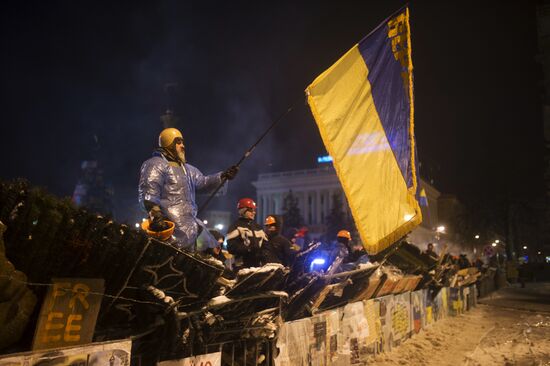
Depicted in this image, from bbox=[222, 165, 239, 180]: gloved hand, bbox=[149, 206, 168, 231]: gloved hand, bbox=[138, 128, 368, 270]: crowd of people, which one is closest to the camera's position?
bbox=[149, 206, 168, 231]: gloved hand

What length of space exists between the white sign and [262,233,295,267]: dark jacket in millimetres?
1760

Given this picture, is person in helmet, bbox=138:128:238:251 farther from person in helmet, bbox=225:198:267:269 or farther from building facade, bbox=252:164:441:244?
building facade, bbox=252:164:441:244

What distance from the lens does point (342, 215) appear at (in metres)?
61.3

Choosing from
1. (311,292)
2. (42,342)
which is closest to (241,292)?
(311,292)

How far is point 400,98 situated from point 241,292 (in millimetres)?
4411

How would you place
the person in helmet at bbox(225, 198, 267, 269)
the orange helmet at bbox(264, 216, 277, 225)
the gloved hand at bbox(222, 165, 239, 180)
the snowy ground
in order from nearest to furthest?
the gloved hand at bbox(222, 165, 239, 180) → the person in helmet at bbox(225, 198, 267, 269) → the orange helmet at bbox(264, 216, 277, 225) → the snowy ground

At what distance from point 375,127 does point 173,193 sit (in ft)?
10.6

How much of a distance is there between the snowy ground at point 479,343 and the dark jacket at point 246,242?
9.05ft

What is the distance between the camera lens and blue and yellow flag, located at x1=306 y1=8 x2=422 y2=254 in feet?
18.6

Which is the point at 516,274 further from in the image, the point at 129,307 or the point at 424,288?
the point at 129,307

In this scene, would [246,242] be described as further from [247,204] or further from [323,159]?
[323,159]

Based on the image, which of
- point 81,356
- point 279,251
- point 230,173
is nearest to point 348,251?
point 279,251

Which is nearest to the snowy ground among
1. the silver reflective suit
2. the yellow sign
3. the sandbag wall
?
the sandbag wall

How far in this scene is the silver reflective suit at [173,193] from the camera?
14.0ft
